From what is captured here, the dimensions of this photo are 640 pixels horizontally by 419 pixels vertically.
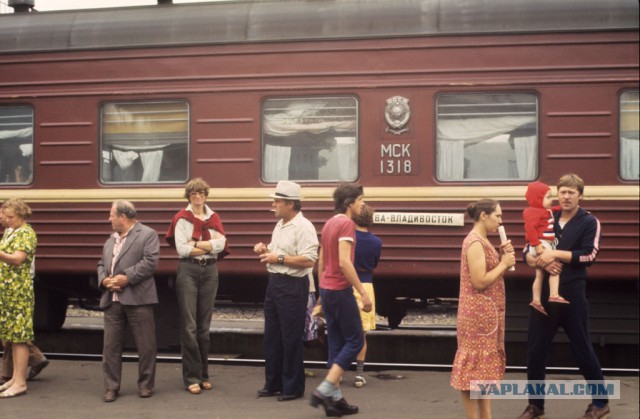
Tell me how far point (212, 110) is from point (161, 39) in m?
0.92

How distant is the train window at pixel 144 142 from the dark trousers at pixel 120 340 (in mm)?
1866

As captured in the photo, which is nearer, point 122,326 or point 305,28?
point 122,326

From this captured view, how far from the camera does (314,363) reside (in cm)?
815

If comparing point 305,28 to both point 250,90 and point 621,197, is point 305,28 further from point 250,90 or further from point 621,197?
point 621,197

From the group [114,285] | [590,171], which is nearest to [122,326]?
[114,285]

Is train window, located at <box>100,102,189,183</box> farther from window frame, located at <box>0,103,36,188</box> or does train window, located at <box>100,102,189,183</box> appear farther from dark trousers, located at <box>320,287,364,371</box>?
dark trousers, located at <box>320,287,364,371</box>

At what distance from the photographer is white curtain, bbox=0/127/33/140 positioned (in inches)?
344

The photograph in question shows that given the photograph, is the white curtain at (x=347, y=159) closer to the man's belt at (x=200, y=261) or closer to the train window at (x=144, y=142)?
the train window at (x=144, y=142)

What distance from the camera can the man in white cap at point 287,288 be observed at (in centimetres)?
659

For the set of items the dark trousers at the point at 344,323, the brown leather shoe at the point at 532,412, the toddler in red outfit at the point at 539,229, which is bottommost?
the brown leather shoe at the point at 532,412

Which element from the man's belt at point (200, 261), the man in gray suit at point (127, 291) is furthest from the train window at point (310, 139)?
the man in gray suit at point (127, 291)

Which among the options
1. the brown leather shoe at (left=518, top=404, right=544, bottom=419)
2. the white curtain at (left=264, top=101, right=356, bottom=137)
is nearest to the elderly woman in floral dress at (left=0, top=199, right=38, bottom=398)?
the white curtain at (left=264, top=101, right=356, bottom=137)

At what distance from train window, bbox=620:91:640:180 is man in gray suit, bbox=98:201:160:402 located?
4201 mm

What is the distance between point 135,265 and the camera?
268 inches
